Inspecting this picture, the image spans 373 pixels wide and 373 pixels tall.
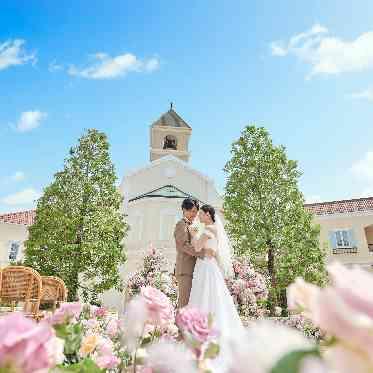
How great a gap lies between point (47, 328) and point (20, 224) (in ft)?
111

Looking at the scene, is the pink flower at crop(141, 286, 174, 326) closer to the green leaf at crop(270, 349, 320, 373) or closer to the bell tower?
the green leaf at crop(270, 349, 320, 373)

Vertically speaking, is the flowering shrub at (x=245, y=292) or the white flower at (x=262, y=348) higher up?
the flowering shrub at (x=245, y=292)

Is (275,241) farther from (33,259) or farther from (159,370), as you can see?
(159,370)

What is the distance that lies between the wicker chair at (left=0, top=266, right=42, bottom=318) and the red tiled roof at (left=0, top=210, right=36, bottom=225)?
26.6 meters

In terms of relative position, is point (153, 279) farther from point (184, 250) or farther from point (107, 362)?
point (107, 362)

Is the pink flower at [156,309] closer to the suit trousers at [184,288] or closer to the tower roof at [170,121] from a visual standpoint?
the suit trousers at [184,288]

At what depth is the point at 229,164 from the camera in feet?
66.7

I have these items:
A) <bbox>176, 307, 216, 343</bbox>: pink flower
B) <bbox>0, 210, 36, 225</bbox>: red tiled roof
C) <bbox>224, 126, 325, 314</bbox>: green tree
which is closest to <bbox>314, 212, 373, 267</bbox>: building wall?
<bbox>224, 126, 325, 314</bbox>: green tree

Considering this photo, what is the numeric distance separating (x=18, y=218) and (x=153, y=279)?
78.0 ft

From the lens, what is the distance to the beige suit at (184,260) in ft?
20.7

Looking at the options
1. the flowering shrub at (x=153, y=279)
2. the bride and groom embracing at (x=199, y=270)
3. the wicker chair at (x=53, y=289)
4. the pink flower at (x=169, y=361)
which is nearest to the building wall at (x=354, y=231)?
the flowering shrub at (x=153, y=279)

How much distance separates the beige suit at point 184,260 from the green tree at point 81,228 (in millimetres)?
10594

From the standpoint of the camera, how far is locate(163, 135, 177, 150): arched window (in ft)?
119

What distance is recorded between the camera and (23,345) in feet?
1.60
